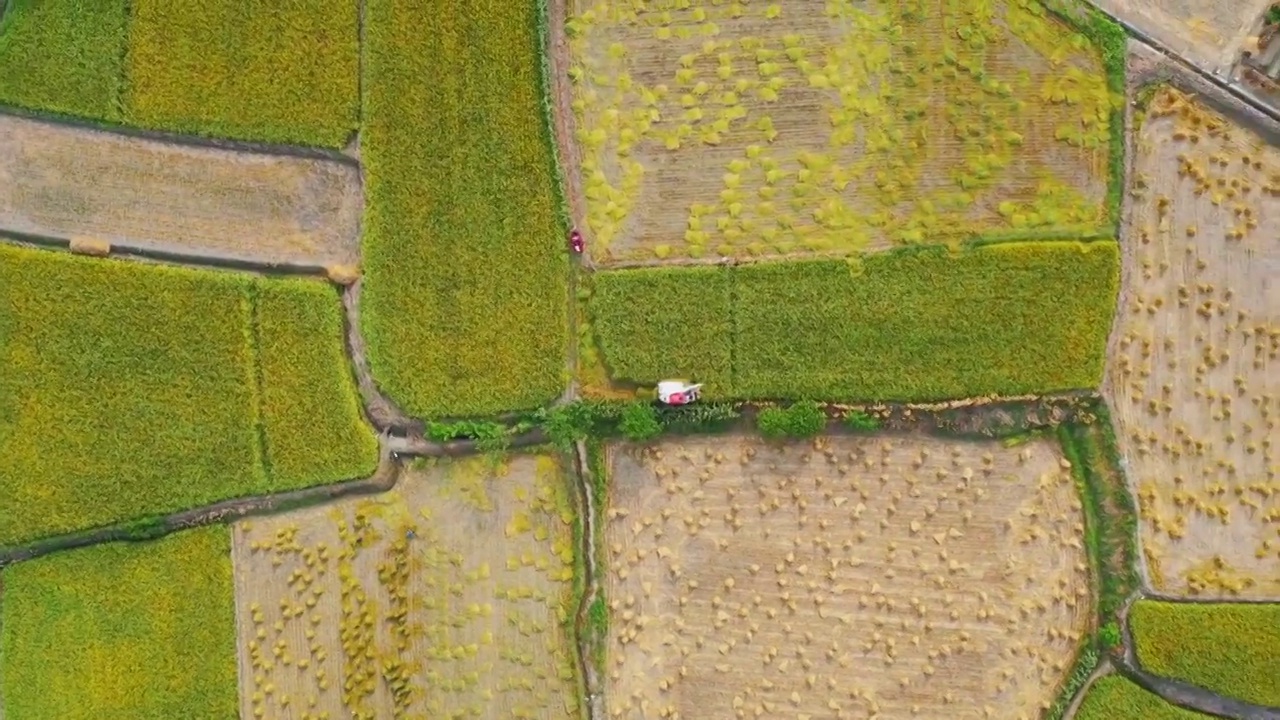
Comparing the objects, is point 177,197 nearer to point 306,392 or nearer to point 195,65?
point 195,65

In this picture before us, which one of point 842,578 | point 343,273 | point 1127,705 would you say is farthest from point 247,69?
point 1127,705

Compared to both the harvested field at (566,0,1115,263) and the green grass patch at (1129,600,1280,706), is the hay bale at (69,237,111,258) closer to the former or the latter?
the harvested field at (566,0,1115,263)

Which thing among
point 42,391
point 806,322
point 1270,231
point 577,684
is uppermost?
point 1270,231

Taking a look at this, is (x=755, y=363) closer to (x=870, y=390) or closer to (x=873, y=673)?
(x=870, y=390)

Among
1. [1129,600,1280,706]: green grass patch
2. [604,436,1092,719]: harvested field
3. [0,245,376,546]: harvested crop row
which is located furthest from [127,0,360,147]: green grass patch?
[1129,600,1280,706]: green grass patch

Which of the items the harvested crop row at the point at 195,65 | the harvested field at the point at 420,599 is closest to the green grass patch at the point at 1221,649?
the harvested field at the point at 420,599

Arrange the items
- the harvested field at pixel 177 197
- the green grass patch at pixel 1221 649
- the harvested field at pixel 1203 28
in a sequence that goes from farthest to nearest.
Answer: the harvested field at pixel 177 197 → the harvested field at pixel 1203 28 → the green grass patch at pixel 1221 649

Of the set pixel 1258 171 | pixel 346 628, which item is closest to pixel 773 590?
pixel 346 628

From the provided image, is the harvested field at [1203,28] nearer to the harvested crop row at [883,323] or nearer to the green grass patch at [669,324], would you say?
the harvested crop row at [883,323]
